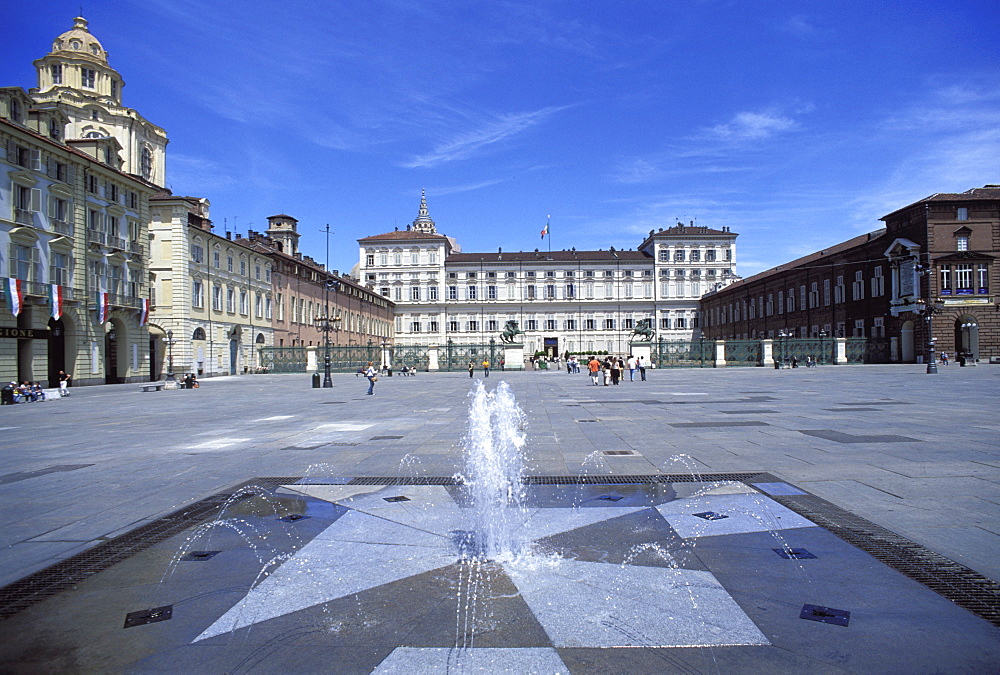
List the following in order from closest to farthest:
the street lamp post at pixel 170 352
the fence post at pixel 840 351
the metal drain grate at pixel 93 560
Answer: the metal drain grate at pixel 93 560, the street lamp post at pixel 170 352, the fence post at pixel 840 351

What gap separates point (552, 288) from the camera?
92.5 meters

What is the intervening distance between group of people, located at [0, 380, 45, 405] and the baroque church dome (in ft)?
103

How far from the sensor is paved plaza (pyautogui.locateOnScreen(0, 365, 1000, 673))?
316 cm

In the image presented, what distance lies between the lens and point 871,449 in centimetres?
864

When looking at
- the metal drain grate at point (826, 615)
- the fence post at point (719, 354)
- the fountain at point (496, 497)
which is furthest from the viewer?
the fence post at point (719, 354)

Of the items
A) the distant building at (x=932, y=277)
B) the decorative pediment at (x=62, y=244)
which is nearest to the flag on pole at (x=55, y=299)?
the decorative pediment at (x=62, y=244)

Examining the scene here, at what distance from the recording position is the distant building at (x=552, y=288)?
90.4m

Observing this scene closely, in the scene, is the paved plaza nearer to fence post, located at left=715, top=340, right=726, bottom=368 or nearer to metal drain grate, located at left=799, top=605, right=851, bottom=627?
metal drain grate, located at left=799, top=605, right=851, bottom=627

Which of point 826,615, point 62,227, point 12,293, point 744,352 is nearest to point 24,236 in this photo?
point 62,227

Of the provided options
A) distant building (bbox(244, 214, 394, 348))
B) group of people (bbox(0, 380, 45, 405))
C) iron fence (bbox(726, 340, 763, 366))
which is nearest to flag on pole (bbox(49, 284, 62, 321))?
group of people (bbox(0, 380, 45, 405))

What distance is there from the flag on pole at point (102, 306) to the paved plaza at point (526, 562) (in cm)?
2778

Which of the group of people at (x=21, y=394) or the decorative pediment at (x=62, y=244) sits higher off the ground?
the decorative pediment at (x=62, y=244)

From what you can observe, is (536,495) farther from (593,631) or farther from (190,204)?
(190,204)

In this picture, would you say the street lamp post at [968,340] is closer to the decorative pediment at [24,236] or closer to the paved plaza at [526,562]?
the paved plaza at [526,562]
